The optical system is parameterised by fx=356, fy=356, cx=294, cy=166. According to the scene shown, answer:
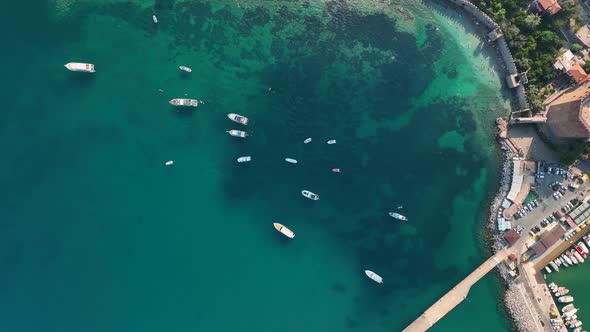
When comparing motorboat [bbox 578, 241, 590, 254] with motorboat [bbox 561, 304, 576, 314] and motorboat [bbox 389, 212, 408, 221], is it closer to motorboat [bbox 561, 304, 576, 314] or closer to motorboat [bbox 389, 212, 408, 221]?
motorboat [bbox 561, 304, 576, 314]

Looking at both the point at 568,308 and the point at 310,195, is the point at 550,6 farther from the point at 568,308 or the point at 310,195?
the point at 568,308

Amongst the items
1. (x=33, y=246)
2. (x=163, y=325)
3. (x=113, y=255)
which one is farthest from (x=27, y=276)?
(x=163, y=325)

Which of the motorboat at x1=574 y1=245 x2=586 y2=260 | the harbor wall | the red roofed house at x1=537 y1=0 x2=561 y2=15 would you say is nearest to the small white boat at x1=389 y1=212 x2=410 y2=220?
the harbor wall

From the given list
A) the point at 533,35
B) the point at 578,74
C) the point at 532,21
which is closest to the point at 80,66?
the point at 532,21

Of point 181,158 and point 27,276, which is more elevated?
point 181,158

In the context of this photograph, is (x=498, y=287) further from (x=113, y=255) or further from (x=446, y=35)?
(x=113, y=255)

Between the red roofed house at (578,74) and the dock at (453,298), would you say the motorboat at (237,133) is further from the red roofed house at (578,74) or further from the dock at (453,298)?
the red roofed house at (578,74)
